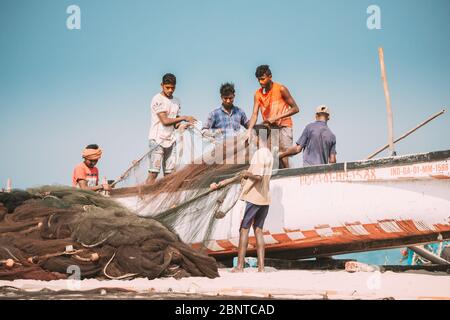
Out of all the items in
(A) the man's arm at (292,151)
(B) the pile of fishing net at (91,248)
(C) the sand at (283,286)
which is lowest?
(C) the sand at (283,286)

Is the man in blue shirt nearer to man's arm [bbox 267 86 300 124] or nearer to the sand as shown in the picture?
man's arm [bbox 267 86 300 124]

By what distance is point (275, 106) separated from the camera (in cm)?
1041

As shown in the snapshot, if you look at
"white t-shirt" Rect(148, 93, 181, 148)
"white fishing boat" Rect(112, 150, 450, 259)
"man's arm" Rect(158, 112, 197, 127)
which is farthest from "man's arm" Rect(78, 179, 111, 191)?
"man's arm" Rect(158, 112, 197, 127)

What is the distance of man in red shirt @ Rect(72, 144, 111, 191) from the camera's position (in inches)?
417

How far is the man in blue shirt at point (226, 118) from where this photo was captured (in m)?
10.7

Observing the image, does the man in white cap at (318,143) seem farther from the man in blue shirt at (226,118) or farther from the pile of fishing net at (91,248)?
the pile of fishing net at (91,248)

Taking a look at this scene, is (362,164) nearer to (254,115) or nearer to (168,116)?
(254,115)

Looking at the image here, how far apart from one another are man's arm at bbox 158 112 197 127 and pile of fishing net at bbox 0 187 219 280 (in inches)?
76.7

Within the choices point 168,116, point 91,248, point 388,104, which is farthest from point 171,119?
point 388,104

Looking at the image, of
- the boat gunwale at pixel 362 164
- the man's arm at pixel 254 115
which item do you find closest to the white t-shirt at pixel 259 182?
the boat gunwale at pixel 362 164

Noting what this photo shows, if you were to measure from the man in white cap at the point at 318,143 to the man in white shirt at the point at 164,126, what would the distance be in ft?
5.18

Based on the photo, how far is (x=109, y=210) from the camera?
363 inches
